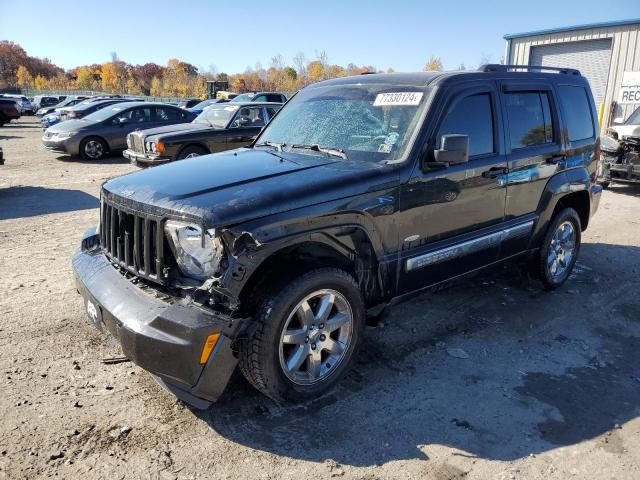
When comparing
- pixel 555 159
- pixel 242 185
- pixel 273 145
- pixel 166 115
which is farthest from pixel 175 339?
pixel 166 115

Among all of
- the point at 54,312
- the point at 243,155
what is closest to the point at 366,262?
the point at 243,155

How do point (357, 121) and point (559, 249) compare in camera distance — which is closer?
point (357, 121)

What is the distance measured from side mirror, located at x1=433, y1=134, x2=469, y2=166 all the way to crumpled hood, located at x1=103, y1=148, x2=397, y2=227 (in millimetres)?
416

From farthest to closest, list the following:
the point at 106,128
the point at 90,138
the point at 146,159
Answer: the point at 106,128, the point at 90,138, the point at 146,159

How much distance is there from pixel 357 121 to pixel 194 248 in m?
1.76

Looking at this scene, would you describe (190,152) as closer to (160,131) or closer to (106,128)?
(160,131)

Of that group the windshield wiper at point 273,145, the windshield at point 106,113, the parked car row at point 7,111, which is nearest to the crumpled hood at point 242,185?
the windshield wiper at point 273,145

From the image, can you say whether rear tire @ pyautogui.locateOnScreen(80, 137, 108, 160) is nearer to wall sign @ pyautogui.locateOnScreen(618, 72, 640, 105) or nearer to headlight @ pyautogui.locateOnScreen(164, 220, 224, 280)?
headlight @ pyautogui.locateOnScreen(164, 220, 224, 280)

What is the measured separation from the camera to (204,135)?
11.2 meters

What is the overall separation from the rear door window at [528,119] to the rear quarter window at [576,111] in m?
0.34

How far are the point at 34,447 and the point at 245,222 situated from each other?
167 cm

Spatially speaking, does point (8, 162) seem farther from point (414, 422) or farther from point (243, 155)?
point (414, 422)

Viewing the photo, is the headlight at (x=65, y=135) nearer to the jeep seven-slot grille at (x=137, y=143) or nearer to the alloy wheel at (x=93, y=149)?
the alloy wheel at (x=93, y=149)

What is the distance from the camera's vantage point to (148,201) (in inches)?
118
